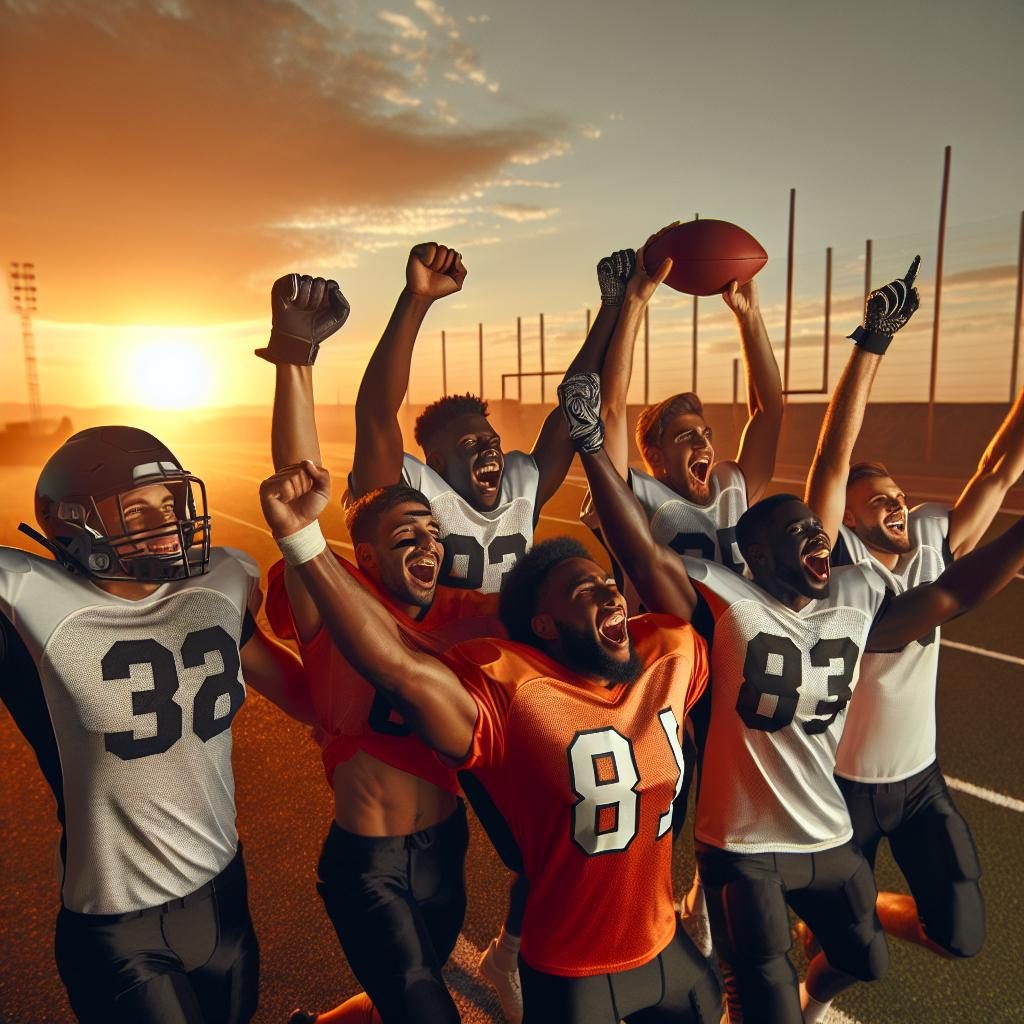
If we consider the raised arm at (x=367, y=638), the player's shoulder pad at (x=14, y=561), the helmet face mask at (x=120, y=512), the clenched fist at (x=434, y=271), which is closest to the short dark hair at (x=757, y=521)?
the raised arm at (x=367, y=638)

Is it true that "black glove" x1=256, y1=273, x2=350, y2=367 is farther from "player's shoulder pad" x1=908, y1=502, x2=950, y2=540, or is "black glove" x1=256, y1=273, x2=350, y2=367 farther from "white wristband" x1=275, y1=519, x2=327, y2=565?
"player's shoulder pad" x1=908, y1=502, x2=950, y2=540

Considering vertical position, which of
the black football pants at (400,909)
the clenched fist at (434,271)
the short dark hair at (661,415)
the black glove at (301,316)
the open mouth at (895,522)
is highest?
the clenched fist at (434,271)

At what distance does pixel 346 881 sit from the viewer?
2.72m

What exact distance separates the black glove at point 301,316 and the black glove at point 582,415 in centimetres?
91

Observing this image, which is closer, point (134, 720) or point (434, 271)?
point (134, 720)

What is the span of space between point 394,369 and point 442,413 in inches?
24.0

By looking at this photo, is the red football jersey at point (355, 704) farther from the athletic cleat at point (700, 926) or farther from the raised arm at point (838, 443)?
the raised arm at point (838, 443)

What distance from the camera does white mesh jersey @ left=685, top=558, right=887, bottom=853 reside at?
2.96 m

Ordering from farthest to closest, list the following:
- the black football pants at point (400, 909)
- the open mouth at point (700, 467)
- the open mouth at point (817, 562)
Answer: the open mouth at point (700, 467)
the open mouth at point (817, 562)
the black football pants at point (400, 909)

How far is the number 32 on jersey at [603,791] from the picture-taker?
235 centimetres

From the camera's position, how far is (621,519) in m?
2.93

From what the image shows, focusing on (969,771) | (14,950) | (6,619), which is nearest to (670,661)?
(6,619)

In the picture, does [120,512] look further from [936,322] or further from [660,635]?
[936,322]

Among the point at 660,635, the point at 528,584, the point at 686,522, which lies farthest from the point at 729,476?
the point at 528,584
